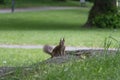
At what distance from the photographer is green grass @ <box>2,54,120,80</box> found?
6.13 meters

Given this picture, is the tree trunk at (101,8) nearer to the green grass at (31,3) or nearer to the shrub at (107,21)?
the shrub at (107,21)

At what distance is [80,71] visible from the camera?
6.49 metres

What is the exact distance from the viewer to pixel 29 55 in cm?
1383

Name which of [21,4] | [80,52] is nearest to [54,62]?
[80,52]

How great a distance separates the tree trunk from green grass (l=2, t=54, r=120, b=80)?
18802 millimetres

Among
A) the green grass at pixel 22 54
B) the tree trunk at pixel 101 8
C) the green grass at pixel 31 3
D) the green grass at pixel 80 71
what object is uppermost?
the green grass at pixel 80 71

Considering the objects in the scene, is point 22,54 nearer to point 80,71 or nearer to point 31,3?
point 80,71

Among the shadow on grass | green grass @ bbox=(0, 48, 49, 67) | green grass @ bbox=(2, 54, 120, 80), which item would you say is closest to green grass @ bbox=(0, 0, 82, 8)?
the shadow on grass

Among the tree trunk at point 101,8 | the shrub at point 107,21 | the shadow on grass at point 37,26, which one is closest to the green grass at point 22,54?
the shadow on grass at point 37,26

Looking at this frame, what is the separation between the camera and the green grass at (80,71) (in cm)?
613

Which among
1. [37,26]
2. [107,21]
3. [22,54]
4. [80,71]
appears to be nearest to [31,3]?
[37,26]

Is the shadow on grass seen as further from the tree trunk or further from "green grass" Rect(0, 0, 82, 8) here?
"green grass" Rect(0, 0, 82, 8)

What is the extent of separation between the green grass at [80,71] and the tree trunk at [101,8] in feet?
61.7

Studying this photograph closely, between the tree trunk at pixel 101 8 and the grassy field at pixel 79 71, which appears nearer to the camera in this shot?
the grassy field at pixel 79 71
